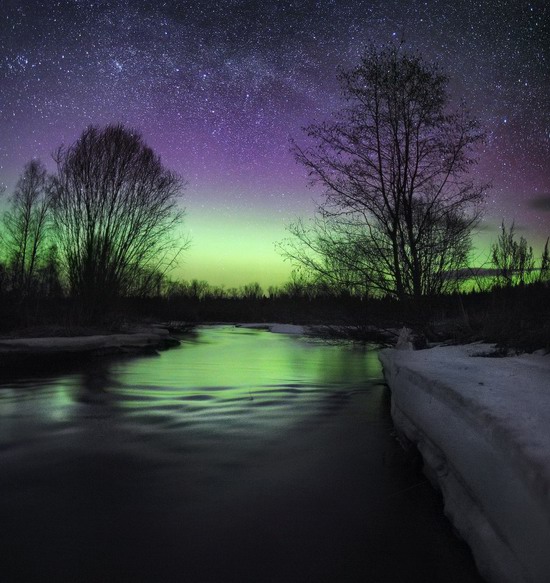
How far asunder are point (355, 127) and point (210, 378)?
663cm

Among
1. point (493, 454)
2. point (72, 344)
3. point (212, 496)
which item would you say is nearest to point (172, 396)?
point (212, 496)

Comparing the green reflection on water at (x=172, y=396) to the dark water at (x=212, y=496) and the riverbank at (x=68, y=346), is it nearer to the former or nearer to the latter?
the dark water at (x=212, y=496)

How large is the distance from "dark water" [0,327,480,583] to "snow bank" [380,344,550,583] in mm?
321

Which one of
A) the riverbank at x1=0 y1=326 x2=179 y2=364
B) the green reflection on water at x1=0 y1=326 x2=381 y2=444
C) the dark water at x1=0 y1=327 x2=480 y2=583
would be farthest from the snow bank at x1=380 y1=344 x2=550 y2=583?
the riverbank at x1=0 y1=326 x2=179 y2=364

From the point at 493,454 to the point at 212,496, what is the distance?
2.27m

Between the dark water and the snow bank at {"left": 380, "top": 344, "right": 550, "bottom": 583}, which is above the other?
the snow bank at {"left": 380, "top": 344, "right": 550, "bottom": 583}

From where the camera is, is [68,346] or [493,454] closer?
[493,454]

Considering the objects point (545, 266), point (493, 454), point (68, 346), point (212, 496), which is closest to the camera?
point (493, 454)

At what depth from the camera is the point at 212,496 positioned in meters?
3.55

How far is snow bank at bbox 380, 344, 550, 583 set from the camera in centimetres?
166

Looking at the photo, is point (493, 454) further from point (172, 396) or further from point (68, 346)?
point (68, 346)

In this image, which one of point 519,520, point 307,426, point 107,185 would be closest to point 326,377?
point 307,426

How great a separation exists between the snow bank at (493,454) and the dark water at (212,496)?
32cm

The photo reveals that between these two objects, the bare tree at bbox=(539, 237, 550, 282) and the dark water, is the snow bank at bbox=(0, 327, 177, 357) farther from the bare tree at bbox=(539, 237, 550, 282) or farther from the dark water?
the bare tree at bbox=(539, 237, 550, 282)
